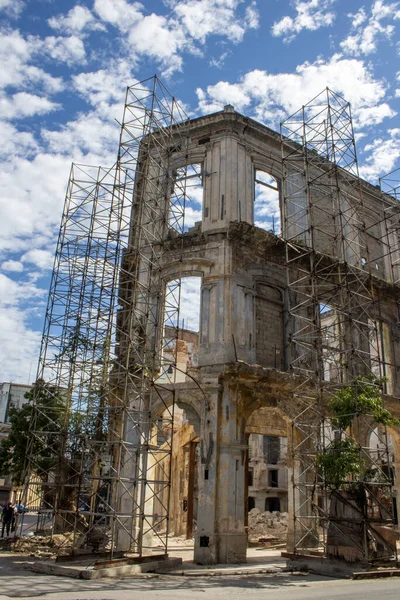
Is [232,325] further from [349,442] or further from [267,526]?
[267,526]

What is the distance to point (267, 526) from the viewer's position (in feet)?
85.3

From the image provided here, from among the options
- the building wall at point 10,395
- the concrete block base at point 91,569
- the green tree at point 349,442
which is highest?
the building wall at point 10,395

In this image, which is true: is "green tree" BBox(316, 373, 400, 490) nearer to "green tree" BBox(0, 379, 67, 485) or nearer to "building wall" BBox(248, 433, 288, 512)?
"green tree" BBox(0, 379, 67, 485)

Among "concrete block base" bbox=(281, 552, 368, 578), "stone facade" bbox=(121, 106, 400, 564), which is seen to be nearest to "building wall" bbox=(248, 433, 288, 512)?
"stone facade" bbox=(121, 106, 400, 564)

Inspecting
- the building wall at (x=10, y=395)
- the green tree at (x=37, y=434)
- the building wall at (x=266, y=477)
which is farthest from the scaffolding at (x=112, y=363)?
the building wall at (x=10, y=395)

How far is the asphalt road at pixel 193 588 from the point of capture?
29.0 ft

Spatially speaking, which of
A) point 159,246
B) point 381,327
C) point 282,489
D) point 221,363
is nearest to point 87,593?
point 221,363

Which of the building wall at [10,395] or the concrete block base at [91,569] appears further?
the building wall at [10,395]

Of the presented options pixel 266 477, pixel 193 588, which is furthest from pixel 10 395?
pixel 193 588

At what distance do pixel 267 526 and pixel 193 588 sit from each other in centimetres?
1671

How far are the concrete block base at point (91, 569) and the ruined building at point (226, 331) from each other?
194 centimetres

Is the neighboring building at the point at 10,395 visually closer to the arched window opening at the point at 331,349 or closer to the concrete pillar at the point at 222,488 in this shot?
the arched window opening at the point at 331,349

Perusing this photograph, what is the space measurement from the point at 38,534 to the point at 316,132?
17.3 metres

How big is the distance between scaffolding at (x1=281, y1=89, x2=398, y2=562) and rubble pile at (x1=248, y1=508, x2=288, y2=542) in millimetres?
6347
